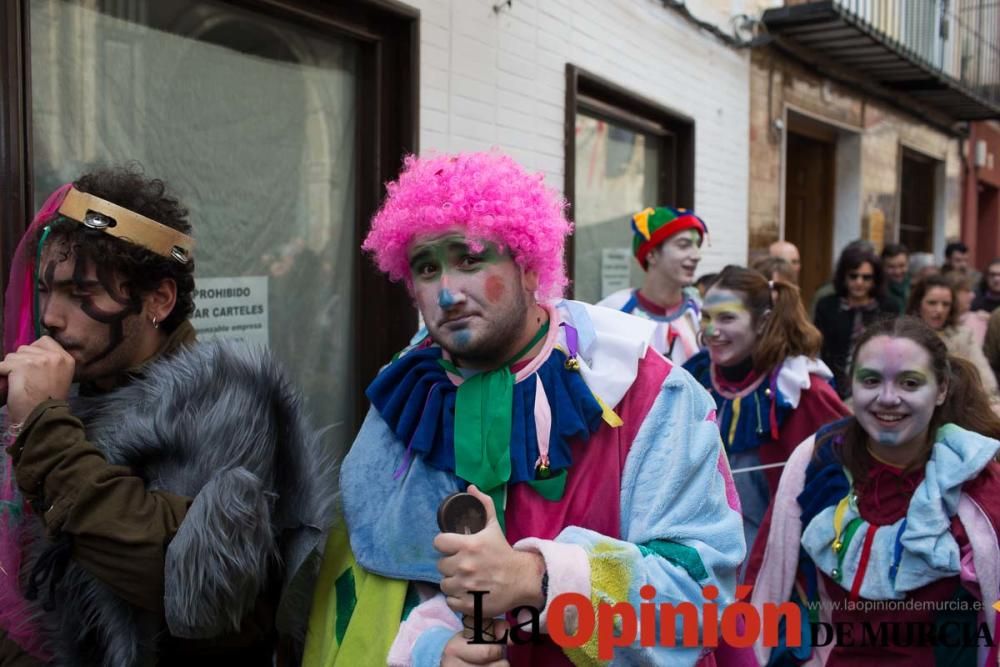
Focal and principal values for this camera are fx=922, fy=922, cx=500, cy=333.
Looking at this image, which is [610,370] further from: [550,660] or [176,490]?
[176,490]

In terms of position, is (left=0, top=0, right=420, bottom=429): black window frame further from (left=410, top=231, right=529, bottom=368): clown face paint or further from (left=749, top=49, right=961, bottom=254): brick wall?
(left=749, top=49, right=961, bottom=254): brick wall

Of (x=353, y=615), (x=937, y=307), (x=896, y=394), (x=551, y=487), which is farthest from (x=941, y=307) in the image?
(x=353, y=615)

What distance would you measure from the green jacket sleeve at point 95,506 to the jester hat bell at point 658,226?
3918mm

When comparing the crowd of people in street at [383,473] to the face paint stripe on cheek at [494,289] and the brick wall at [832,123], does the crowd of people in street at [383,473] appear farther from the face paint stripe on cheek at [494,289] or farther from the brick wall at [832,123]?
the brick wall at [832,123]

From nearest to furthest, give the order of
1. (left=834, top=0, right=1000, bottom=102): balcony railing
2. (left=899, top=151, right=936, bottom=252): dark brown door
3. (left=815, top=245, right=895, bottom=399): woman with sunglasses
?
(left=815, top=245, right=895, bottom=399): woman with sunglasses
(left=834, top=0, right=1000, bottom=102): balcony railing
(left=899, top=151, right=936, bottom=252): dark brown door

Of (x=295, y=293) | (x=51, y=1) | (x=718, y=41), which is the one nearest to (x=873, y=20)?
(x=718, y=41)

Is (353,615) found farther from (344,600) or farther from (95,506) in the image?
(95,506)

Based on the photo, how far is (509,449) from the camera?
73.4 inches

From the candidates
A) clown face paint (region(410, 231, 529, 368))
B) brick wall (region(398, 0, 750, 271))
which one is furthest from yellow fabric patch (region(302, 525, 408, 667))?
brick wall (region(398, 0, 750, 271))

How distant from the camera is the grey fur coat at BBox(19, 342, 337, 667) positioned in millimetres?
1671

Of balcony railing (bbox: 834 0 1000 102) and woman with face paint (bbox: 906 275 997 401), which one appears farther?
balcony railing (bbox: 834 0 1000 102)

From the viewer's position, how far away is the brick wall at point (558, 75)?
4.50 metres

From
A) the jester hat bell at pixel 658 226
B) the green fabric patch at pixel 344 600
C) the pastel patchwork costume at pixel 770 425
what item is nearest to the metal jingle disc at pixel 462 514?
the green fabric patch at pixel 344 600

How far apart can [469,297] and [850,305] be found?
488 cm
